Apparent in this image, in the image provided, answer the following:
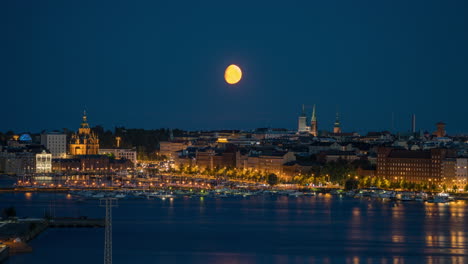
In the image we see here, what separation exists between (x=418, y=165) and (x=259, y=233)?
18.2m

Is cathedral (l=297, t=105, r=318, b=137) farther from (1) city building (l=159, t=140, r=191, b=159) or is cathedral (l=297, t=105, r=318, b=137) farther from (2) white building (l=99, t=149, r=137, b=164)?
(2) white building (l=99, t=149, r=137, b=164)

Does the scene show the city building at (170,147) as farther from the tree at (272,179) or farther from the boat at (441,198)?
the boat at (441,198)

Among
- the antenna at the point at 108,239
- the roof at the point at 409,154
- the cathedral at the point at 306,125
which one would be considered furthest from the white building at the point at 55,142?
the antenna at the point at 108,239

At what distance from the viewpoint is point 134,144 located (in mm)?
81312

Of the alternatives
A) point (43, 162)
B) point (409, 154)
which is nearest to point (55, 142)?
point (43, 162)

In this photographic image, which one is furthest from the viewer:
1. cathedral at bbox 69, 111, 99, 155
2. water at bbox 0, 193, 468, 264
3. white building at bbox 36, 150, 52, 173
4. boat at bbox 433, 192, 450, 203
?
cathedral at bbox 69, 111, 99, 155

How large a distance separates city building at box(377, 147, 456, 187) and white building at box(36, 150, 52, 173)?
21.4 meters

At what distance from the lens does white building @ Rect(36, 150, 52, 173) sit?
6044 cm

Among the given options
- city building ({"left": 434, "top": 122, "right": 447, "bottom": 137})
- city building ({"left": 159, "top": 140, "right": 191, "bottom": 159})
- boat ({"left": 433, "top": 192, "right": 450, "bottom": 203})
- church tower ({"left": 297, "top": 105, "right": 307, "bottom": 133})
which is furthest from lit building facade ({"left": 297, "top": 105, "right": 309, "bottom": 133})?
boat ({"left": 433, "top": 192, "right": 450, "bottom": 203})

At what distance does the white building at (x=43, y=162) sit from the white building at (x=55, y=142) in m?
9.56

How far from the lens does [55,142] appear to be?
2832 inches

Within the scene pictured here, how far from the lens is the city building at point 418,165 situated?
42688 mm

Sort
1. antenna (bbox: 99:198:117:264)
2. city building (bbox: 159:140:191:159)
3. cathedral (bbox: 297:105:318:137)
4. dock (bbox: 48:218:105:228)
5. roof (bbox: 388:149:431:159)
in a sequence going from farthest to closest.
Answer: cathedral (bbox: 297:105:318:137), city building (bbox: 159:140:191:159), roof (bbox: 388:149:431:159), dock (bbox: 48:218:105:228), antenna (bbox: 99:198:117:264)

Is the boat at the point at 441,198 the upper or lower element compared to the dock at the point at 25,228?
upper
